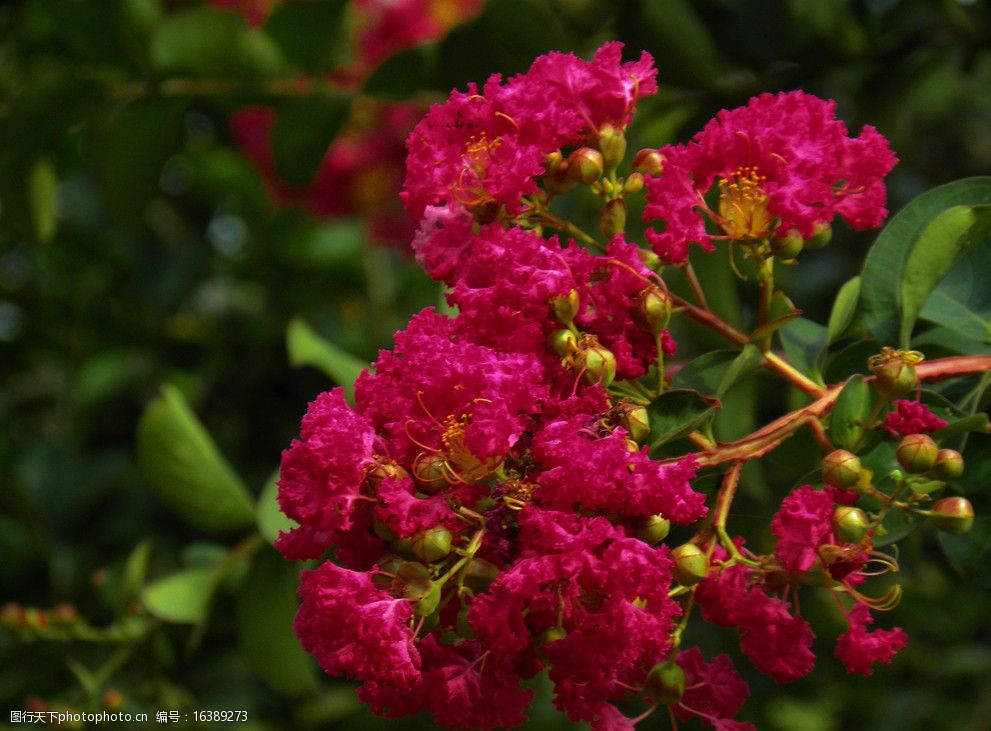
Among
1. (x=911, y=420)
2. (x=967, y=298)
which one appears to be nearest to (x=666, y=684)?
(x=911, y=420)

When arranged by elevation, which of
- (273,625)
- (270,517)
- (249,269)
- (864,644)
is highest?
(864,644)

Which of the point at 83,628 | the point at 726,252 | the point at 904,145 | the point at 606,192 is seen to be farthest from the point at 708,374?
the point at 904,145

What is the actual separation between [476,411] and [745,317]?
0.88 metres

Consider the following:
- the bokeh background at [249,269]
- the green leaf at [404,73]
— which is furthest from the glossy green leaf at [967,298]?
the green leaf at [404,73]

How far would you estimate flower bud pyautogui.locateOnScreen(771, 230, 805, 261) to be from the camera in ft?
3.11

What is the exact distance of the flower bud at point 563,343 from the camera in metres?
0.88

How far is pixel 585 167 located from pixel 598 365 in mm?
180

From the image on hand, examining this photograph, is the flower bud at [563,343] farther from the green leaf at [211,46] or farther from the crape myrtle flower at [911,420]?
the green leaf at [211,46]

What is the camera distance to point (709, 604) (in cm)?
92

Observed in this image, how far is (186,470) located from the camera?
61.0 inches

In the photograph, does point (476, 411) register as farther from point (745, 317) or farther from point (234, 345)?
point (234, 345)

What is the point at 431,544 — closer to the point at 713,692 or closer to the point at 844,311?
the point at 713,692

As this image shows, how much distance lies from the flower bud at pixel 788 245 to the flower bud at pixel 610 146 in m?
0.14

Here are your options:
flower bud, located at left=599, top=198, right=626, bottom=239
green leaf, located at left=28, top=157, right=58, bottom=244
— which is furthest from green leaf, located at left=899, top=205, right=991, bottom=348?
green leaf, located at left=28, top=157, right=58, bottom=244
